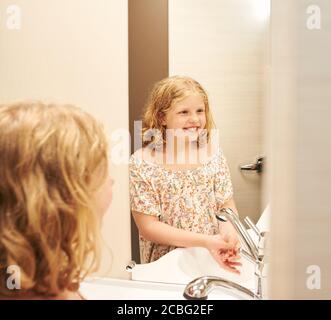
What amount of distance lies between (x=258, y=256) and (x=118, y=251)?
1.09 feet

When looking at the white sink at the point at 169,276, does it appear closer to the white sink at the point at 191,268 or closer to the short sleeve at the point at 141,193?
the white sink at the point at 191,268


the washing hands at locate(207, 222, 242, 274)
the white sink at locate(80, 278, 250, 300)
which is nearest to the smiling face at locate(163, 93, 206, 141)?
the washing hands at locate(207, 222, 242, 274)

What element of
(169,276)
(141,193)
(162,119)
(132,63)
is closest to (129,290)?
(169,276)

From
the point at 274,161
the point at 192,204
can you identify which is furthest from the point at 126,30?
the point at 274,161

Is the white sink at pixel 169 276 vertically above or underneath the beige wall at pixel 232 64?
underneath

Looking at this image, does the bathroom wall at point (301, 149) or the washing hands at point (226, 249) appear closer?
the bathroom wall at point (301, 149)

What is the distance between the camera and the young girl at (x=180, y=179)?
83 cm

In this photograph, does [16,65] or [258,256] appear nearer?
[258,256]

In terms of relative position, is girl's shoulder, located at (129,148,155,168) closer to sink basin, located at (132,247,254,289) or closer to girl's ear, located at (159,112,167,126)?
girl's ear, located at (159,112,167,126)

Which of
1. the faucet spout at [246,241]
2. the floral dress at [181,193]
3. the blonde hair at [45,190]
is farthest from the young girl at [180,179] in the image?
the blonde hair at [45,190]

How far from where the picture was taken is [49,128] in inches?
20.3

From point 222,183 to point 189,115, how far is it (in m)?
0.16

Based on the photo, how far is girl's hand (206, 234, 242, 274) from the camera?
83 cm
